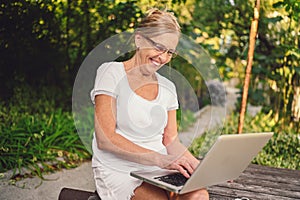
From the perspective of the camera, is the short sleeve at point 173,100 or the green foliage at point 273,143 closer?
the short sleeve at point 173,100

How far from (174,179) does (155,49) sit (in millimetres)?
483

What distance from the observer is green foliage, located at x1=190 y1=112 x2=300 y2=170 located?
13.0 feet

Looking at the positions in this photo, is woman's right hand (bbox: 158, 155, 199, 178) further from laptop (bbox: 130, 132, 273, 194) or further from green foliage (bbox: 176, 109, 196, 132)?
green foliage (bbox: 176, 109, 196, 132)

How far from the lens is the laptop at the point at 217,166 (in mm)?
1409

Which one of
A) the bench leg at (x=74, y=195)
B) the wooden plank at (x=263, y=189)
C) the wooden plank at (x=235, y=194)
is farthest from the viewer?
the wooden plank at (x=263, y=189)

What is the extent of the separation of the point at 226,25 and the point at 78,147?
2519mm

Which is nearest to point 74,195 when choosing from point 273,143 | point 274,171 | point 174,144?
point 174,144

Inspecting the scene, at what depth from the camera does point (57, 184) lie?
10.5 ft

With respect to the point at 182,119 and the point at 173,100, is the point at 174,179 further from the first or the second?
A: the point at 182,119

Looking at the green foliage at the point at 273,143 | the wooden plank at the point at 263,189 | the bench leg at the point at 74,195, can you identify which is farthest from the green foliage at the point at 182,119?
the bench leg at the point at 74,195

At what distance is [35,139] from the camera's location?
3.60 meters

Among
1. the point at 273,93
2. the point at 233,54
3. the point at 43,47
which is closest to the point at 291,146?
the point at 273,93

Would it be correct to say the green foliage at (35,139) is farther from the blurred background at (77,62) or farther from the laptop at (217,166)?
the laptop at (217,166)

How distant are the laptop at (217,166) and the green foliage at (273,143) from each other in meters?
1.61
